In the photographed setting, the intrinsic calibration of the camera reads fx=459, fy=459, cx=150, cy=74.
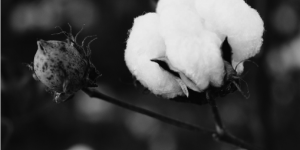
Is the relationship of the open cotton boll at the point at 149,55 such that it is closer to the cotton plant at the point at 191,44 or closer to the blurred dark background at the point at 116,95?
the cotton plant at the point at 191,44

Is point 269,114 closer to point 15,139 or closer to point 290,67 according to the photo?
point 290,67

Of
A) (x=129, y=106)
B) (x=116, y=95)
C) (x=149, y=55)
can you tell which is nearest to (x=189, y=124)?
(x=129, y=106)

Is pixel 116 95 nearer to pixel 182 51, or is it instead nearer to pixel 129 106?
pixel 129 106

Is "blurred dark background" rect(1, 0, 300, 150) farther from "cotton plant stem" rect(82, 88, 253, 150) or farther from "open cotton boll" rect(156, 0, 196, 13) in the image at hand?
"open cotton boll" rect(156, 0, 196, 13)

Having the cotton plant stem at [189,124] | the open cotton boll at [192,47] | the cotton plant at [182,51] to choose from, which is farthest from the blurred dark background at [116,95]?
the open cotton boll at [192,47]

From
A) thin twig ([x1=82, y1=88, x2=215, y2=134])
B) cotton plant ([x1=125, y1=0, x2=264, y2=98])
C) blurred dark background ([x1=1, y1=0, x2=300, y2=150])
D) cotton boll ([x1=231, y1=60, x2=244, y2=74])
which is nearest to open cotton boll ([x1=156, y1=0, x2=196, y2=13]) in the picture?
cotton plant ([x1=125, y1=0, x2=264, y2=98])

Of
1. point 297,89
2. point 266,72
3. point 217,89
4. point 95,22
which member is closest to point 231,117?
point 297,89
